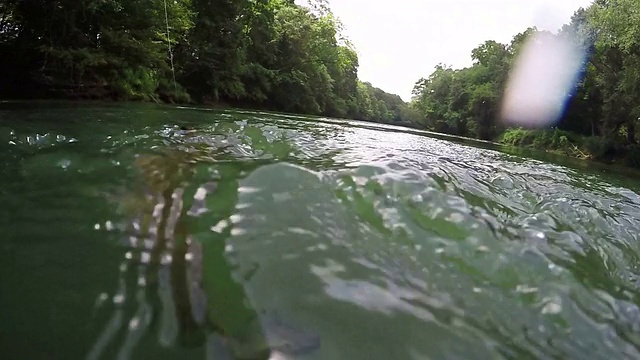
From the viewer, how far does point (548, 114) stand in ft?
97.4

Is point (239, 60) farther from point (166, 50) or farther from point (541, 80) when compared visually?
point (541, 80)

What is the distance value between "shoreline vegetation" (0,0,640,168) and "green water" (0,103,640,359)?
5550mm

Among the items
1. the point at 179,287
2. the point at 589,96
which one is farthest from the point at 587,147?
the point at 179,287

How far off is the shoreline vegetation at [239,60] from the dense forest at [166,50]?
26mm

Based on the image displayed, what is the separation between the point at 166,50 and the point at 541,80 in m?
27.3

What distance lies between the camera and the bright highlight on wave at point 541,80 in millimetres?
25266

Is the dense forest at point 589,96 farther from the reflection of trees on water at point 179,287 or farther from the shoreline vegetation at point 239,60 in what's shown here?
the reflection of trees on water at point 179,287

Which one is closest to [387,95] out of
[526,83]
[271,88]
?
[526,83]

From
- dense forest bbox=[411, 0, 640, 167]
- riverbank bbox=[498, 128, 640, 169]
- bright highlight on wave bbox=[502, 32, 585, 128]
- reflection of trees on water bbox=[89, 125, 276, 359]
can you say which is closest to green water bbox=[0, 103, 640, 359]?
reflection of trees on water bbox=[89, 125, 276, 359]

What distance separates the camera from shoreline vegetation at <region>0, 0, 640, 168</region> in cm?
752

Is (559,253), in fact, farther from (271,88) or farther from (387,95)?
(387,95)

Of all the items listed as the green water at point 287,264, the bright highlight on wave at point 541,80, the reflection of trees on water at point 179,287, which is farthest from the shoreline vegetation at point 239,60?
the reflection of trees on water at point 179,287

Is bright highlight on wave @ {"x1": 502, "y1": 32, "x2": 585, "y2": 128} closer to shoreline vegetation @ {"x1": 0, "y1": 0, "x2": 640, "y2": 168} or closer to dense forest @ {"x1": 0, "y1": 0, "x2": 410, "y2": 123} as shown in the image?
shoreline vegetation @ {"x1": 0, "y1": 0, "x2": 640, "y2": 168}

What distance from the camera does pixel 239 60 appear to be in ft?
56.0
